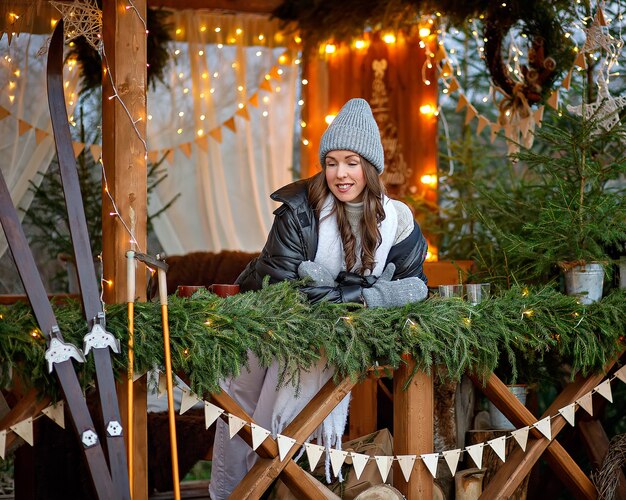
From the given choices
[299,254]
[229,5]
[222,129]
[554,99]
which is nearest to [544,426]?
[299,254]

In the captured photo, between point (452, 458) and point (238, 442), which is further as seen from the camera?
point (238, 442)

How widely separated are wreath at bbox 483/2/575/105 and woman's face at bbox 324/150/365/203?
2.38 m

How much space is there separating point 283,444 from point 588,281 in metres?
1.66

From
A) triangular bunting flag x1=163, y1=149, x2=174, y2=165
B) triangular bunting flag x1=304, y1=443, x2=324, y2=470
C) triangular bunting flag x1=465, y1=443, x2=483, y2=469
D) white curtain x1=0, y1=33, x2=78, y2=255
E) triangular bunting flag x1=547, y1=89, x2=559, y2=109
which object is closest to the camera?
triangular bunting flag x1=304, y1=443, x2=324, y2=470

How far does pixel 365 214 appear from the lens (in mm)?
3871

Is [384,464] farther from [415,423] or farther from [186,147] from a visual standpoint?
[186,147]

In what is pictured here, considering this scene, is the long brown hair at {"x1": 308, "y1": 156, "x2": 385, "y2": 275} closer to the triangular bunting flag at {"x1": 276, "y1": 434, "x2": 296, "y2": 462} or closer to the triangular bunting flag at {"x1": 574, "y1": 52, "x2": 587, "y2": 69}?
the triangular bunting flag at {"x1": 276, "y1": 434, "x2": 296, "y2": 462}

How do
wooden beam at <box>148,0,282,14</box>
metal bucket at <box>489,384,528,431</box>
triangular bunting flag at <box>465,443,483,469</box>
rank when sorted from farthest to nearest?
wooden beam at <box>148,0,282,14</box>
metal bucket at <box>489,384,528,431</box>
triangular bunting flag at <box>465,443,483,469</box>

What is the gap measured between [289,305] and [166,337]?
21.6 inches

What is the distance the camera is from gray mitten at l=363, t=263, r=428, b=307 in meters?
3.68

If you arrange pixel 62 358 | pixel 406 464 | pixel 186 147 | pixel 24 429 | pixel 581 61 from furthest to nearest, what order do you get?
pixel 186 147, pixel 581 61, pixel 406 464, pixel 24 429, pixel 62 358

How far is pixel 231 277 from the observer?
6129mm

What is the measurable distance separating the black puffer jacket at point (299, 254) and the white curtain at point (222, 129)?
3475mm

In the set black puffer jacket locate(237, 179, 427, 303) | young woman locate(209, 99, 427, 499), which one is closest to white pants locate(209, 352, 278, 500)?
young woman locate(209, 99, 427, 499)
